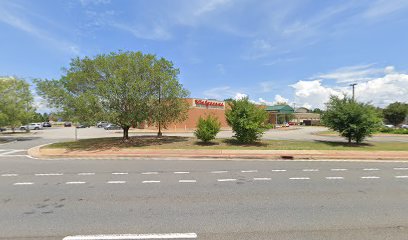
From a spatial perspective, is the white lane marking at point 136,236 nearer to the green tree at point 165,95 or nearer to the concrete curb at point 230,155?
the concrete curb at point 230,155

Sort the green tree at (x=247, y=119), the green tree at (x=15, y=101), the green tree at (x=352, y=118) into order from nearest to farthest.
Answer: the green tree at (x=247, y=119), the green tree at (x=352, y=118), the green tree at (x=15, y=101)

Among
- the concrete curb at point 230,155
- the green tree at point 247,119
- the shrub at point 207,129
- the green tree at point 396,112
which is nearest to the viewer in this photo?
the concrete curb at point 230,155

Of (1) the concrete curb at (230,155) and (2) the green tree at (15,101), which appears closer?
(1) the concrete curb at (230,155)

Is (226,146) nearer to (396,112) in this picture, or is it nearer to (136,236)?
(136,236)

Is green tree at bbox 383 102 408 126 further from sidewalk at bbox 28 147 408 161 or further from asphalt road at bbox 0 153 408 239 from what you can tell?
asphalt road at bbox 0 153 408 239

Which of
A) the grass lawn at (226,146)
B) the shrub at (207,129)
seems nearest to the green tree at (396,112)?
the grass lawn at (226,146)

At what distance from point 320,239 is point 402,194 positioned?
4180 millimetres

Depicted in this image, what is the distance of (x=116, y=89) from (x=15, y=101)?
16.8m

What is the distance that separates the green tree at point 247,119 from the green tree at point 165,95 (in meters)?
3.96

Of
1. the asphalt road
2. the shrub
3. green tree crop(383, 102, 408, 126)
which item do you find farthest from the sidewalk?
green tree crop(383, 102, 408, 126)

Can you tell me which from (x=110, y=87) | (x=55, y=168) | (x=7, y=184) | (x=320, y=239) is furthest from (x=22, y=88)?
(x=320, y=239)

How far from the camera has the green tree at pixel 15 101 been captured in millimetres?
24672

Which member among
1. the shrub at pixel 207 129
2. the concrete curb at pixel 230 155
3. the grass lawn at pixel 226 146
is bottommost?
the concrete curb at pixel 230 155

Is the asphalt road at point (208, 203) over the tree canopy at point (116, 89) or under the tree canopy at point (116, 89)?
under
